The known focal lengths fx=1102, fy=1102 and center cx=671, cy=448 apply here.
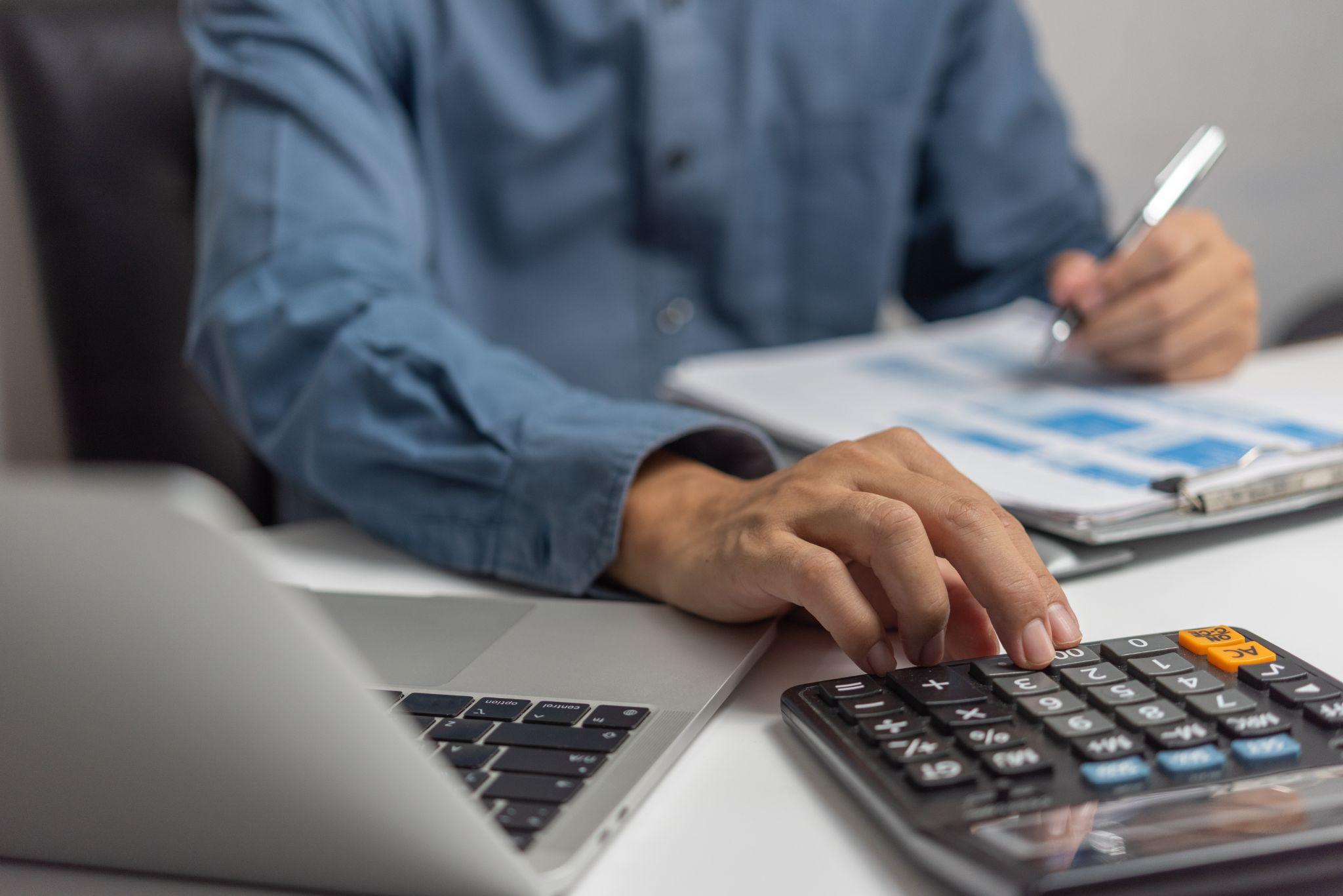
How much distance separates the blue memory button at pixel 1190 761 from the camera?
0.90 feet

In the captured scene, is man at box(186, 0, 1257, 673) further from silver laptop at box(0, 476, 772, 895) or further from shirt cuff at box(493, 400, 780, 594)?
silver laptop at box(0, 476, 772, 895)

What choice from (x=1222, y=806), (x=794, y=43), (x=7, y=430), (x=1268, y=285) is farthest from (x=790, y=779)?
(x=1268, y=285)

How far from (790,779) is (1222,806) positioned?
0.37 ft

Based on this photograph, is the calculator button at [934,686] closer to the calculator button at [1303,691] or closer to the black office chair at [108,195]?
the calculator button at [1303,691]

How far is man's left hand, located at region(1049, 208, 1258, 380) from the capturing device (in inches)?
27.4

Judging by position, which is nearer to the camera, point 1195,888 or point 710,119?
point 1195,888

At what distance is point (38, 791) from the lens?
0.27 metres

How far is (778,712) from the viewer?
367 millimetres

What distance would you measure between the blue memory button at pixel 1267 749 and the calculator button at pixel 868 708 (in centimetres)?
8

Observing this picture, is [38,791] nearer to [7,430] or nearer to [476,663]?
[476,663]

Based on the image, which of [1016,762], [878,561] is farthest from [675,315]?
[1016,762]

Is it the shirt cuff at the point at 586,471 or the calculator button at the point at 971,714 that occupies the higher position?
the calculator button at the point at 971,714

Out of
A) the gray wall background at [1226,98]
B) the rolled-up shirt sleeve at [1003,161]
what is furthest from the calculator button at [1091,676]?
the gray wall background at [1226,98]

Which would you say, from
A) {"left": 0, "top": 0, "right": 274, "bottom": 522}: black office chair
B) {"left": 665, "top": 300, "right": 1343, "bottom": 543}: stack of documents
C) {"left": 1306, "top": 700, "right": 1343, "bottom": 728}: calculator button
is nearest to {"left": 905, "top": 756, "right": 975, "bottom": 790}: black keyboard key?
{"left": 1306, "top": 700, "right": 1343, "bottom": 728}: calculator button
